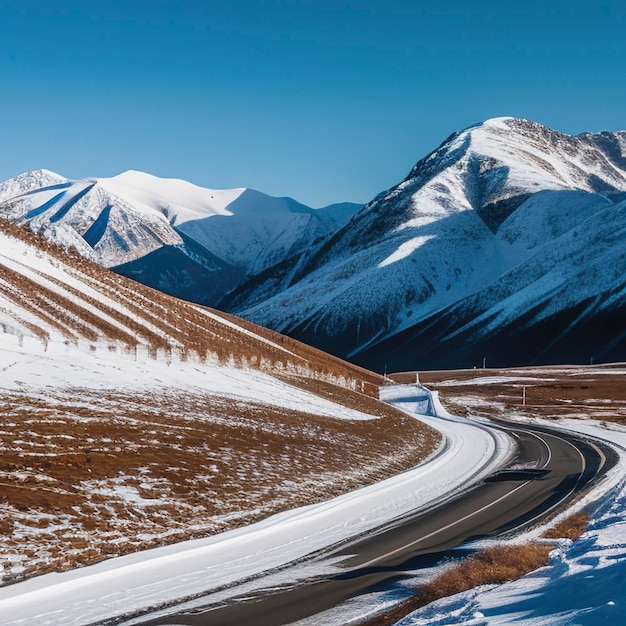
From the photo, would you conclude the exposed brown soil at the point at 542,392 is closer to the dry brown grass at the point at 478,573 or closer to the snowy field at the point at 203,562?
the snowy field at the point at 203,562

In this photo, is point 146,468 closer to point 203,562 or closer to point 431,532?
point 203,562

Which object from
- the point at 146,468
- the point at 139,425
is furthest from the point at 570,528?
the point at 139,425

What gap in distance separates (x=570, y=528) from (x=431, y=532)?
13.6 ft

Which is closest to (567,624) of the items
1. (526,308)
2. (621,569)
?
(621,569)

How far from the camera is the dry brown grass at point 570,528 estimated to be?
1939 cm

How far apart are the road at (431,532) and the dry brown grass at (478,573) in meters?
1.39

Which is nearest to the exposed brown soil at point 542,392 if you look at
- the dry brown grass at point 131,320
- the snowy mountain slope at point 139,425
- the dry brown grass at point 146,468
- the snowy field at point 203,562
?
the dry brown grass at point 131,320

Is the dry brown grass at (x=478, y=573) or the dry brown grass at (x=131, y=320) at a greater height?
the dry brown grass at (x=131, y=320)

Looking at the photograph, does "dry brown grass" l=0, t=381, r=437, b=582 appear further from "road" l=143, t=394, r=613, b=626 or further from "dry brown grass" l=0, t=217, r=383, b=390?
"dry brown grass" l=0, t=217, r=383, b=390

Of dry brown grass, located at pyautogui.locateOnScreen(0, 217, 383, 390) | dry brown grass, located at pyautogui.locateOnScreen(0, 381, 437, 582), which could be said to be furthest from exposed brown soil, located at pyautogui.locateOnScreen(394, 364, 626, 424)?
dry brown grass, located at pyautogui.locateOnScreen(0, 381, 437, 582)

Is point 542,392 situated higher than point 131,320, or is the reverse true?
point 131,320

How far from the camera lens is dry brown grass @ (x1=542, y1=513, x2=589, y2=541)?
763 inches

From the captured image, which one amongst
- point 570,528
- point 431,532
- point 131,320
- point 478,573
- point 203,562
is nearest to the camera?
point 478,573

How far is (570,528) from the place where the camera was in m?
20.3
